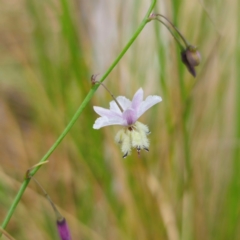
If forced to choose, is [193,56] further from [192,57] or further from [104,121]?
[104,121]

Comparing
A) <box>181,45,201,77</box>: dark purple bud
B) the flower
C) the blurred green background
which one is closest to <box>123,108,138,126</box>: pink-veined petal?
the flower

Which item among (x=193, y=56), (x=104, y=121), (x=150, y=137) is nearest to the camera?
(x=104, y=121)

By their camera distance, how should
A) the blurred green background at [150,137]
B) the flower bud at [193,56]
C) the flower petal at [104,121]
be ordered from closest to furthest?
the flower petal at [104,121]
the flower bud at [193,56]
the blurred green background at [150,137]

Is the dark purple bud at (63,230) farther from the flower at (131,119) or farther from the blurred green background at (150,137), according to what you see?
the blurred green background at (150,137)

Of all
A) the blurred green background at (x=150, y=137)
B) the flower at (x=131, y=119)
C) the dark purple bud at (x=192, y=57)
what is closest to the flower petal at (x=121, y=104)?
the flower at (x=131, y=119)

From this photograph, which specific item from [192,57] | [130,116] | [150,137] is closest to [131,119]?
[130,116]

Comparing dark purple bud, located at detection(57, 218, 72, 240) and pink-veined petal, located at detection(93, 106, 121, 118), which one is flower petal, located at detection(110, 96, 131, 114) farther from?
dark purple bud, located at detection(57, 218, 72, 240)

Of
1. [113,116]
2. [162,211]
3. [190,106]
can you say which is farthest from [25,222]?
[113,116]
